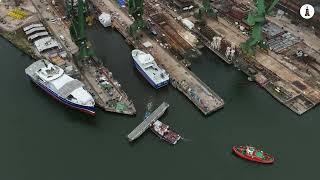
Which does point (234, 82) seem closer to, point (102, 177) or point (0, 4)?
A: point (102, 177)

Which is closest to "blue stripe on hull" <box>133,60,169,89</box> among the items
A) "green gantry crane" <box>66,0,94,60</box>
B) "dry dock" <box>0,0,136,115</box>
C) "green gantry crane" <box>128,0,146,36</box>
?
"dry dock" <box>0,0,136,115</box>

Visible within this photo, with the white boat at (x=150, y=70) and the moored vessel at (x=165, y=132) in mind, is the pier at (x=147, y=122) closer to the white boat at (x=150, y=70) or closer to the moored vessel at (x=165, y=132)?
the moored vessel at (x=165, y=132)

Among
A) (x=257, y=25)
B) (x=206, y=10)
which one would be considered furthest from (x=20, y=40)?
(x=257, y=25)

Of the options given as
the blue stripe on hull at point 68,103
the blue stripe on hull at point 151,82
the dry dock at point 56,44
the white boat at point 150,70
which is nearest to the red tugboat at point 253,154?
the blue stripe on hull at point 151,82

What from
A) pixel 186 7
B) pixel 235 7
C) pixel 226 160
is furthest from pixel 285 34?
pixel 226 160

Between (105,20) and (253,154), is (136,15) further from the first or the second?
(253,154)

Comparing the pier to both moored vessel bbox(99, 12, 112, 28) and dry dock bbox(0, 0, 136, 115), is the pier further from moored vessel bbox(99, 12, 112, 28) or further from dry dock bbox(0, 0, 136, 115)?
moored vessel bbox(99, 12, 112, 28)
